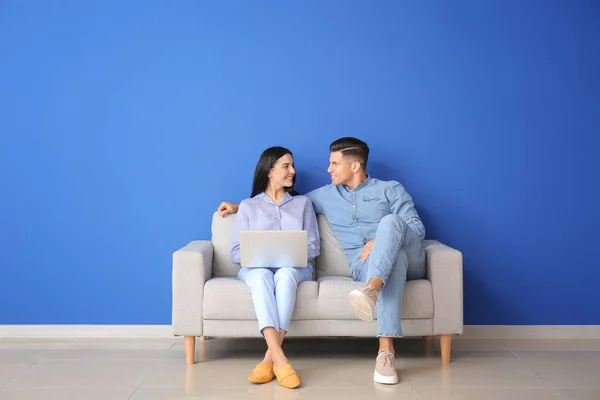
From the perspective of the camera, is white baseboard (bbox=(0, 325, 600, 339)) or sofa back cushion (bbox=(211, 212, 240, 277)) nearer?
sofa back cushion (bbox=(211, 212, 240, 277))

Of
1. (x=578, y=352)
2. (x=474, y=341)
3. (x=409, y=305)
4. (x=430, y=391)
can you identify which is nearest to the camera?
(x=430, y=391)

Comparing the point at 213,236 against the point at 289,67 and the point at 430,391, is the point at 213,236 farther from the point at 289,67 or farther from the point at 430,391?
the point at 430,391

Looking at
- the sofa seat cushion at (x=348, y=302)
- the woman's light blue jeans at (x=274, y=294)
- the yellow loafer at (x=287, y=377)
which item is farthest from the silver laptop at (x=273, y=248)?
the yellow loafer at (x=287, y=377)

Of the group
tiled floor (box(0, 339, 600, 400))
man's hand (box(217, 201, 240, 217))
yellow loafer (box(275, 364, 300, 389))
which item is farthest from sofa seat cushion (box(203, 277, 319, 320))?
man's hand (box(217, 201, 240, 217))

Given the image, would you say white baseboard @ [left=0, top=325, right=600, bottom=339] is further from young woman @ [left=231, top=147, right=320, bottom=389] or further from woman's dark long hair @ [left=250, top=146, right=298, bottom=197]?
woman's dark long hair @ [left=250, top=146, right=298, bottom=197]

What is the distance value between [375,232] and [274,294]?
2.37ft

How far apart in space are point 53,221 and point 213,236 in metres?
1.00

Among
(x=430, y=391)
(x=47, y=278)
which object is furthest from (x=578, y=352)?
(x=47, y=278)

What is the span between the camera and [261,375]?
3.16 metres

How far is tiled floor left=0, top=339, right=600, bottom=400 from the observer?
3.00 m

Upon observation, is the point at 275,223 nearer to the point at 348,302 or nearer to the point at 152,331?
the point at 348,302

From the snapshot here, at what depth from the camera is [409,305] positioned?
346 centimetres

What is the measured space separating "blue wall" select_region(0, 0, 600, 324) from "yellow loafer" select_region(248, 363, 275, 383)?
3.82ft

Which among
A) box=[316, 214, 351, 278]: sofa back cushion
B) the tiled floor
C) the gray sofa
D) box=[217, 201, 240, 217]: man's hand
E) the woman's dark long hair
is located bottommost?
the tiled floor
